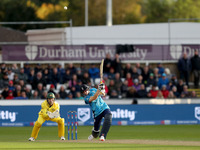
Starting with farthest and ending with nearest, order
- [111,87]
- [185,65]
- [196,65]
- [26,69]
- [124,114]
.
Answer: [185,65]
[196,65]
[26,69]
[111,87]
[124,114]

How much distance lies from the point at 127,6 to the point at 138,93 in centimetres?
5196

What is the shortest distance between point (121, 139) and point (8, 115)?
776 centimetres

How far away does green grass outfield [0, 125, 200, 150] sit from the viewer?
16.1 m

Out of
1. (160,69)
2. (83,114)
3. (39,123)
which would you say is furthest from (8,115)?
(160,69)

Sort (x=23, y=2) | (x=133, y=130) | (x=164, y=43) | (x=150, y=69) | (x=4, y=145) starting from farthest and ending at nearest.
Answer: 1. (x=23, y=2)
2. (x=164, y=43)
3. (x=150, y=69)
4. (x=133, y=130)
5. (x=4, y=145)

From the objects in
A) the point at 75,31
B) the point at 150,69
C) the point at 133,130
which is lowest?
the point at 133,130

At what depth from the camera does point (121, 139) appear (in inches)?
768

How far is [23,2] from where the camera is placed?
221ft

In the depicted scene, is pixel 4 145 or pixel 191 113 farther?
pixel 191 113

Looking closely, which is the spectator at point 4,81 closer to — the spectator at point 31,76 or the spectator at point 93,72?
the spectator at point 31,76

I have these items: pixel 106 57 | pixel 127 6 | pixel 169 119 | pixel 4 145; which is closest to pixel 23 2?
pixel 127 6

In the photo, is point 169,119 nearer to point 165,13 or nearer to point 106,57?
point 106,57

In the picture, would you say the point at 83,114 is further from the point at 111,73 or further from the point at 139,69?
the point at 139,69

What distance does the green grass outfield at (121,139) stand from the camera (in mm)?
16125
